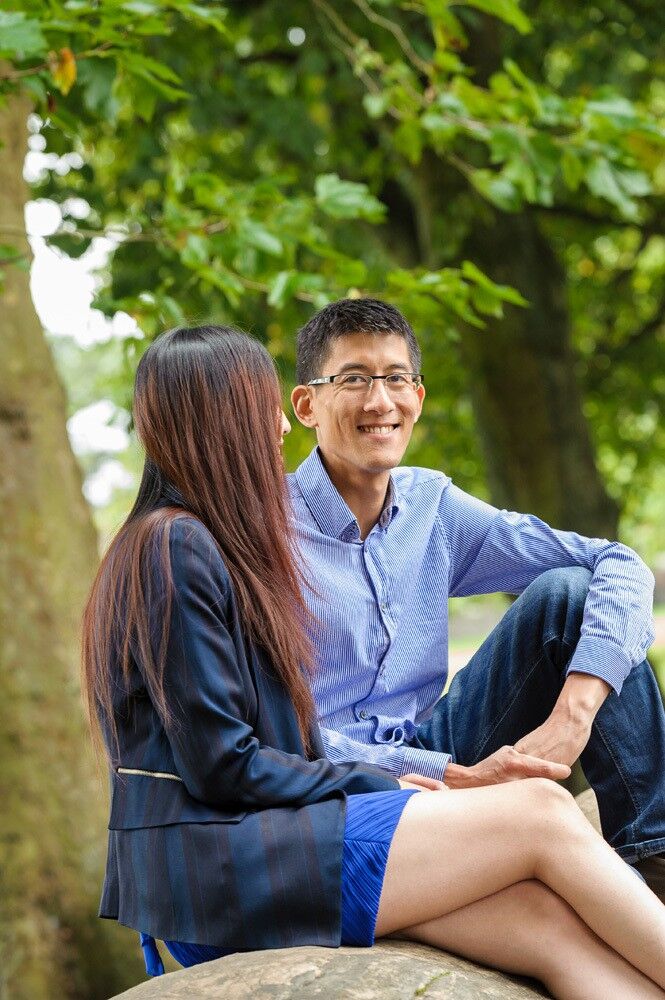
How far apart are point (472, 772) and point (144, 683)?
80 cm

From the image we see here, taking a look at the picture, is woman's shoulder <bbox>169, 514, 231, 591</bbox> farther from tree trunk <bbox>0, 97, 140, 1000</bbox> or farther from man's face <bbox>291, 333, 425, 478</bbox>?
tree trunk <bbox>0, 97, 140, 1000</bbox>

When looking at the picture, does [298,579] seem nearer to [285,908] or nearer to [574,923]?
[285,908]

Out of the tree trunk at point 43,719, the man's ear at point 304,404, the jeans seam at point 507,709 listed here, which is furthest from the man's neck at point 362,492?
the tree trunk at point 43,719

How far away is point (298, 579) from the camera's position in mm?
2631

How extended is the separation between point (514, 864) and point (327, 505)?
3.43 ft

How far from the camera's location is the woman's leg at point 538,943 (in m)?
2.33

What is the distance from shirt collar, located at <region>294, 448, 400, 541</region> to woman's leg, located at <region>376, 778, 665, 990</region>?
83 cm

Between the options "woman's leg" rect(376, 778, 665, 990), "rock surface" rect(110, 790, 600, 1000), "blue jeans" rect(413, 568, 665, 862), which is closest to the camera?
"rock surface" rect(110, 790, 600, 1000)

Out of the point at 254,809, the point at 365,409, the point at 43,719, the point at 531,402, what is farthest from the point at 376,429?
the point at 531,402

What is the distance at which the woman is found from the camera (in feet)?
7.57

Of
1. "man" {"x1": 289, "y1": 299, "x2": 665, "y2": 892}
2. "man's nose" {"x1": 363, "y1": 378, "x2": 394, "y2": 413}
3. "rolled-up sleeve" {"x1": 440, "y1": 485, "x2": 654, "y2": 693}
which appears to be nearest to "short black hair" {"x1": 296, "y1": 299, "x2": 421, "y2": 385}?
"man" {"x1": 289, "y1": 299, "x2": 665, "y2": 892}

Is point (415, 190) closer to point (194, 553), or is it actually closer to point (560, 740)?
point (560, 740)

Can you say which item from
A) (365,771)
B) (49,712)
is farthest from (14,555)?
(365,771)

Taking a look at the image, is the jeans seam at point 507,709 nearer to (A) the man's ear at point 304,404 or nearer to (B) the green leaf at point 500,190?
(A) the man's ear at point 304,404
